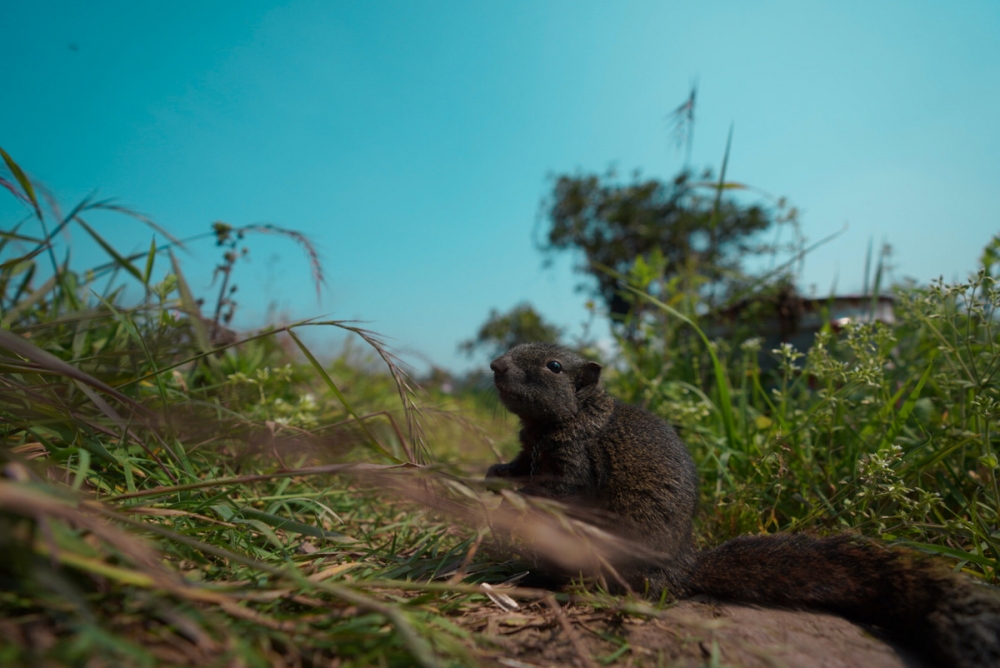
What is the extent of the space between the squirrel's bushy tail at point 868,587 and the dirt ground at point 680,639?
0.24ft

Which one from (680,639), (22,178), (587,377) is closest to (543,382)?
(587,377)

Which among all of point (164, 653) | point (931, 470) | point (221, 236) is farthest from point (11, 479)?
point (931, 470)

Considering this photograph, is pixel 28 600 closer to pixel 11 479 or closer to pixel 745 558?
pixel 11 479

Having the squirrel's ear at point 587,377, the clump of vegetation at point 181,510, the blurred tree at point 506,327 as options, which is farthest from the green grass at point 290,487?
the blurred tree at point 506,327

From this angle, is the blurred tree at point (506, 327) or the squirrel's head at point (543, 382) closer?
the squirrel's head at point (543, 382)

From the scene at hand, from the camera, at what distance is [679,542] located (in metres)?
1.95

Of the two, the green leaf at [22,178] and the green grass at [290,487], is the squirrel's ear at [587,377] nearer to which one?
the green grass at [290,487]

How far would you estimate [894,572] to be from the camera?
5.51ft

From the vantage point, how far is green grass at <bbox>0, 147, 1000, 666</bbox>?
1.00m

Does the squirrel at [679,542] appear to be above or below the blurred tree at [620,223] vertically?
below

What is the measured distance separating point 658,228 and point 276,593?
20.1m

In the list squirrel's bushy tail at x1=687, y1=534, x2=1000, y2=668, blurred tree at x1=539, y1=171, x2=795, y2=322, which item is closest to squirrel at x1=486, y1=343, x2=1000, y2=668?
squirrel's bushy tail at x1=687, y1=534, x2=1000, y2=668

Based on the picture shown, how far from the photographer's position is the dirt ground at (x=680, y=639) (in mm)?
1364

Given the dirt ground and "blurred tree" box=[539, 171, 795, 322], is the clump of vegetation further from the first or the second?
"blurred tree" box=[539, 171, 795, 322]
